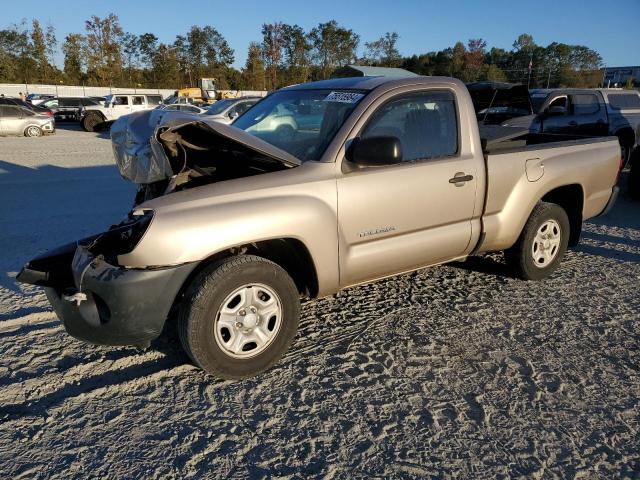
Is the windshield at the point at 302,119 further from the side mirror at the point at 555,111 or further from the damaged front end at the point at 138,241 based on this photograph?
the side mirror at the point at 555,111

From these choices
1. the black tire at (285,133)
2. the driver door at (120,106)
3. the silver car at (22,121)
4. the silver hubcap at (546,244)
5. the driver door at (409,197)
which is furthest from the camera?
the driver door at (120,106)

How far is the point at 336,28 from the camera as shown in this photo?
73.5 meters

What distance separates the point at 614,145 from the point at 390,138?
3.14m

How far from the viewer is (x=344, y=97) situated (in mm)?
3672

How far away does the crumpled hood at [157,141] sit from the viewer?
297 centimetres

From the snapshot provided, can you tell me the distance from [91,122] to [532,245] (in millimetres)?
25012

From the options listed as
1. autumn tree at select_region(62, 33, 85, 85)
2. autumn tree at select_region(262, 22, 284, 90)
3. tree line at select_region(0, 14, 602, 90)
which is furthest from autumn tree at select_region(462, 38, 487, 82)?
autumn tree at select_region(62, 33, 85, 85)

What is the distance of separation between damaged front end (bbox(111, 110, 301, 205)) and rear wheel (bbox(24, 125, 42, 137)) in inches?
759

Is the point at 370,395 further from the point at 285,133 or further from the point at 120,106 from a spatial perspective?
the point at 120,106

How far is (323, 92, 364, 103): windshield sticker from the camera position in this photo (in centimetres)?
358

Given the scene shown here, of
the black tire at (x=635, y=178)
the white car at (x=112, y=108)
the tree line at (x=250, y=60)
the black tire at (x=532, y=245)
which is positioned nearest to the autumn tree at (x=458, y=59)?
the tree line at (x=250, y=60)

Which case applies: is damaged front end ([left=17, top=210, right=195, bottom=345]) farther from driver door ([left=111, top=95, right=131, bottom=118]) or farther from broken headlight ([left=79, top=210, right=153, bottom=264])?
driver door ([left=111, top=95, right=131, bottom=118])

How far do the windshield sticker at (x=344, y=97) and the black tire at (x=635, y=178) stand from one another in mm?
6894

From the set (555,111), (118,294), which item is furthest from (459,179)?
(555,111)
